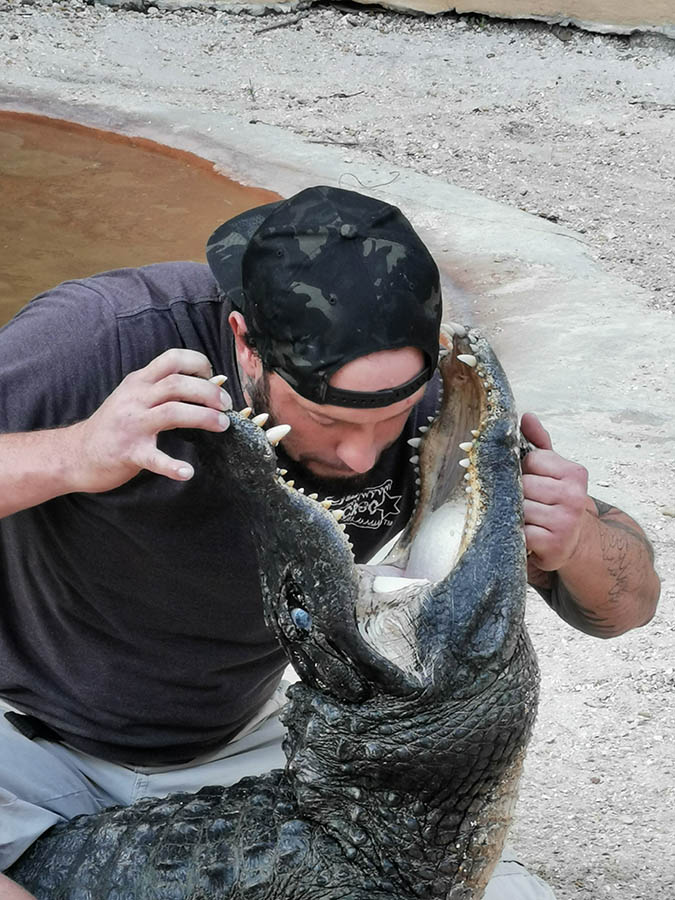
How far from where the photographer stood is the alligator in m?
1.79

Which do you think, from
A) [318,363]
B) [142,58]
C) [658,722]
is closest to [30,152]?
[142,58]

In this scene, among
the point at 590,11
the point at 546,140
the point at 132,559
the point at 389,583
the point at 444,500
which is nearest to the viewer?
the point at 389,583

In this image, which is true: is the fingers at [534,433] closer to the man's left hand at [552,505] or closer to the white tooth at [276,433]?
the man's left hand at [552,505]

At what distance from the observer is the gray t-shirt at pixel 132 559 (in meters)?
2.19

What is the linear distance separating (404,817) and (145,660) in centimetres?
71

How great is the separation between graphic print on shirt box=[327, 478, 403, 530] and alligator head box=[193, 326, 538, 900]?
0.29 metres

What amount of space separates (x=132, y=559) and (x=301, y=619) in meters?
0.58

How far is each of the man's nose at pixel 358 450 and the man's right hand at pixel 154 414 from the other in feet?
0.93

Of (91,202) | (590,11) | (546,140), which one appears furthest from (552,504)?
(590,11)

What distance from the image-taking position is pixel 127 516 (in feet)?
7.36

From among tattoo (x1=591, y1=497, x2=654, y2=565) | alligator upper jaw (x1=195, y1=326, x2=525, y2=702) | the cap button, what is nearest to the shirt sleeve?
alligator upper jaw (x1=195, y1=326, x2=525, y2=702)

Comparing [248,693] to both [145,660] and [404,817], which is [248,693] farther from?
[404,817]

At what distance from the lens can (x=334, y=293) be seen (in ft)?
6.38

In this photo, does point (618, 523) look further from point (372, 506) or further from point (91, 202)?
point (91, 202)
